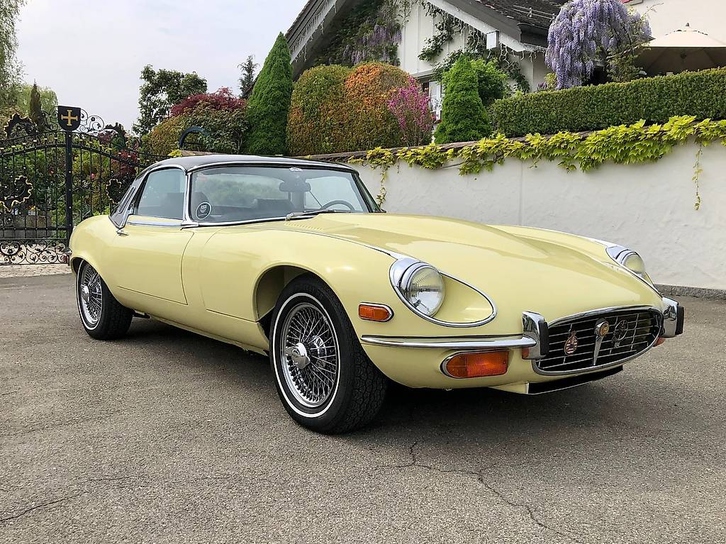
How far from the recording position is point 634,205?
755 centimetres

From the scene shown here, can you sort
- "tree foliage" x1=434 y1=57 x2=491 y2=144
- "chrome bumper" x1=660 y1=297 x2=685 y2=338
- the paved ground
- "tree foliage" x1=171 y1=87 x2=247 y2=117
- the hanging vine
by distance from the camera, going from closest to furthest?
the paved ground, "chrome bumper" x1=660 y1=297 x2=685 y2=338, "tree foliage" x1=434 y1=57 x2=491 y2=144, "tree foliage" x1=171 y1=87 x2=247 y2=117, the hanging vine

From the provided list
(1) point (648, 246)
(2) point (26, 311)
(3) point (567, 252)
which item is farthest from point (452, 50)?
(3) point (567, 252)

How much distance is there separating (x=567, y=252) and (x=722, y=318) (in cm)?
349

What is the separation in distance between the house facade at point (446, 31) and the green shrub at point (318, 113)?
3.52 metres

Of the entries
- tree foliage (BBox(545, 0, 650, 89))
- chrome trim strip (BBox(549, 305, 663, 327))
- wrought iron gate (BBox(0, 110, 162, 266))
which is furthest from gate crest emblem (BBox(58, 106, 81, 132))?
chrome trim strip (BBox(549, 305, 663, 327))

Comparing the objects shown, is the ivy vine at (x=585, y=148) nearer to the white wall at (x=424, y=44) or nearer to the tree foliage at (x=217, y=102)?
the tree foliage at (x=217, y=102)

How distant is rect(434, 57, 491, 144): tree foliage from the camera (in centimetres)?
970

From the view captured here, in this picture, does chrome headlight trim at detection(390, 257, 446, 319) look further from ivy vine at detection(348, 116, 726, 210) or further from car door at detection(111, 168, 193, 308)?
ivy vine at detection(348, 116, 726, 210)

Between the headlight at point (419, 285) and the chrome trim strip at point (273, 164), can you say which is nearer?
the headlight at point (419, 285)

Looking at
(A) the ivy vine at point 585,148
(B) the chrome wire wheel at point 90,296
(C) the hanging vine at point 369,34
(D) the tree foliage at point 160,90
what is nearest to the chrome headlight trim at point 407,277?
(B) the chrome wire wheel at point 90,296

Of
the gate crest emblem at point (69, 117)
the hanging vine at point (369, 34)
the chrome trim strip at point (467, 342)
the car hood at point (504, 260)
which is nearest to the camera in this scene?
the chrome trim strip at point (467, 342)

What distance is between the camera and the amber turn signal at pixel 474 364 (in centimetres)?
254

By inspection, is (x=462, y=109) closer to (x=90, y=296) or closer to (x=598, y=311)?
(x=90, y=296)

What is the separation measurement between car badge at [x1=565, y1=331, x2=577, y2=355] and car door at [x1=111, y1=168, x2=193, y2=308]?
6.83 feet
